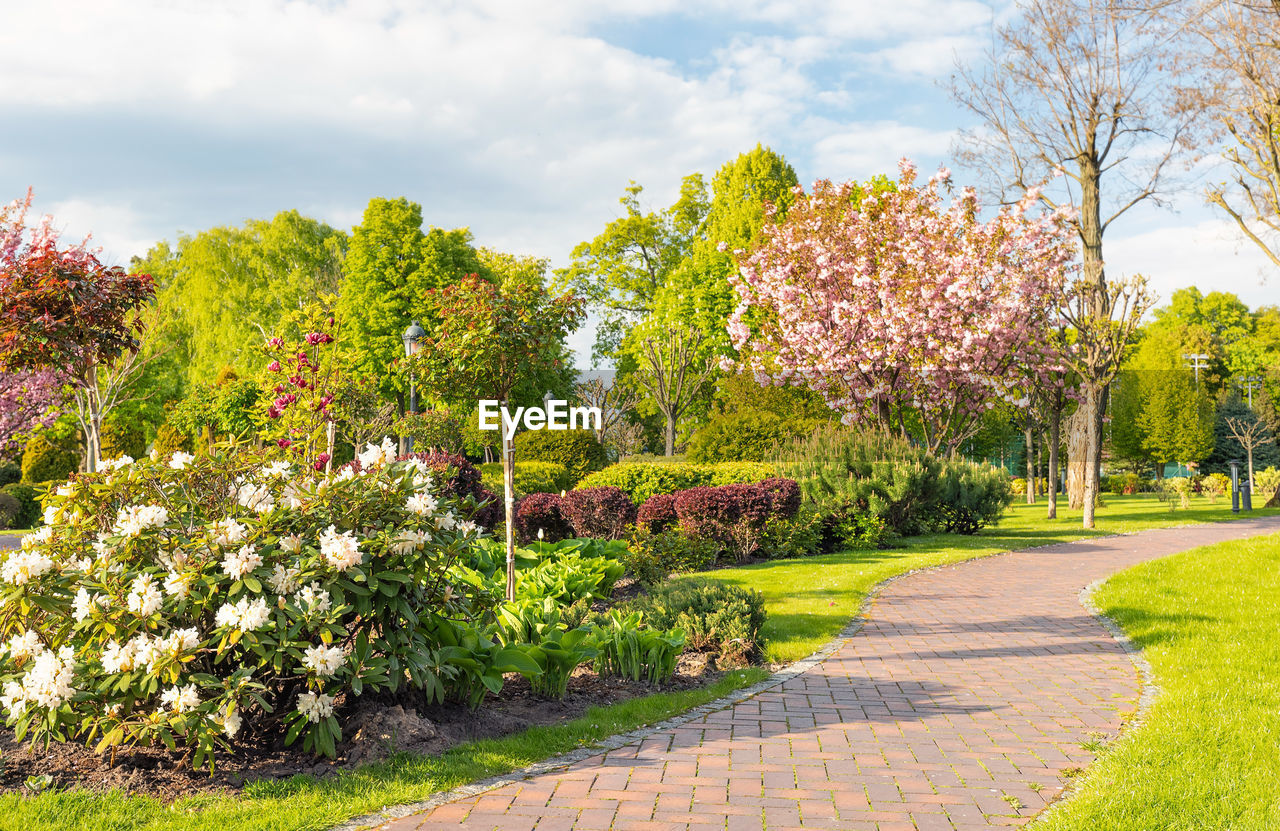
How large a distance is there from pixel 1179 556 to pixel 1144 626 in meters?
5.63

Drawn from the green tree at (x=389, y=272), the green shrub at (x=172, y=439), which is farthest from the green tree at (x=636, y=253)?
the green shrub at (x=172, y=439)

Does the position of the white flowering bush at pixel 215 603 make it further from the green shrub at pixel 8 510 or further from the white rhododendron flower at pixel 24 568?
the green shrub at pixel 8 510

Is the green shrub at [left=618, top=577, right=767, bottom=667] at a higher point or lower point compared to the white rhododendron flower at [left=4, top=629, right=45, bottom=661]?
lower

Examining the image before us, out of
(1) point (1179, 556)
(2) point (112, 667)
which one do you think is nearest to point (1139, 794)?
(2) point (112, 667)

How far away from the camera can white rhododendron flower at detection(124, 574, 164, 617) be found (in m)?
3.93

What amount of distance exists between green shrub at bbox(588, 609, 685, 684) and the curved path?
2.11ft

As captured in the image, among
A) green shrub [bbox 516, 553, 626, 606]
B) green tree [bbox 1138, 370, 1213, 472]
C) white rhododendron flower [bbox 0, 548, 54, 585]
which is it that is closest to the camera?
white rhododendron flower [bbox 0, 548, 54, 585]

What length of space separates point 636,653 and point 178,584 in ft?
8.90

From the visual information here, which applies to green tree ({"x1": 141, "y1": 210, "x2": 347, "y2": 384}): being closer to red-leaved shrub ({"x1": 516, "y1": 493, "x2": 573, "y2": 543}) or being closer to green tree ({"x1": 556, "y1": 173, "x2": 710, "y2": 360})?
green tree ({"x1": 556, "y1": 173, "x2": 710, "y2": 360})

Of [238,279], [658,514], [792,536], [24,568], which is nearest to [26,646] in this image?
[24,568]

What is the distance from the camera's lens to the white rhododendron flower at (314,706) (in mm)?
4016

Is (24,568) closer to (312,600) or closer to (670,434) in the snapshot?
(312,600)

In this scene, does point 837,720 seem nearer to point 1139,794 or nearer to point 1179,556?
point 1139,794

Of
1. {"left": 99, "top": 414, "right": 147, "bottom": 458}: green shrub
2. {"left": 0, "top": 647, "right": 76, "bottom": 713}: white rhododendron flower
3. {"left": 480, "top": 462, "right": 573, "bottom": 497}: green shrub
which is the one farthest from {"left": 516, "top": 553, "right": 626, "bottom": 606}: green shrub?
{"left": 99, "top": 414, "right": 147, "bottom": 458}: green shrub
